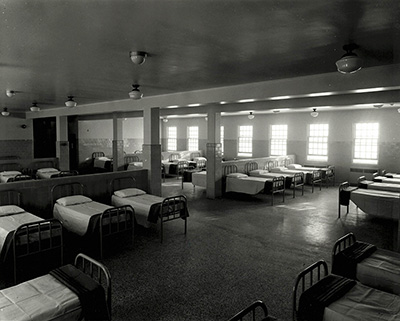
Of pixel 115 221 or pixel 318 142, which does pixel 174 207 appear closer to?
pixel 115 221

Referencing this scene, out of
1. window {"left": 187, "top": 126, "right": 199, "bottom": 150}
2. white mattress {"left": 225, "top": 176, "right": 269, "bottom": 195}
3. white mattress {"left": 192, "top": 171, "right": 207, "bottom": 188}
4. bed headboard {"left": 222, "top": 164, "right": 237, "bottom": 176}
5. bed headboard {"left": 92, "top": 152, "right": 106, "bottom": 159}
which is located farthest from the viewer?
window {"left": 187, "top": 126, "right": 199, "bottom": 150}

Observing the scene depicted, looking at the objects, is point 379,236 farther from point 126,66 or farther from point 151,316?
point 126,66

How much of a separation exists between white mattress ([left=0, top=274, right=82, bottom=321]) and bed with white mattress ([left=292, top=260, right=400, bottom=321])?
211 centimetres

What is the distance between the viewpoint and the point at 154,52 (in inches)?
184

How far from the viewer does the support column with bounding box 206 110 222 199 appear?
10211 millimetres

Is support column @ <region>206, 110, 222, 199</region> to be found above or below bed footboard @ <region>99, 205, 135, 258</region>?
above

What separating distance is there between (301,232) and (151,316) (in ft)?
14.3

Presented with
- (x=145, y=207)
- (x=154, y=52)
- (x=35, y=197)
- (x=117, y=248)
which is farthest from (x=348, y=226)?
(x=35, y=197)

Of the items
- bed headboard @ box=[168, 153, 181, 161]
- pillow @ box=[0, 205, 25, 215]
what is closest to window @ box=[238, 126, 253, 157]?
bed headboard @ box=[168, 153, 181, 161]

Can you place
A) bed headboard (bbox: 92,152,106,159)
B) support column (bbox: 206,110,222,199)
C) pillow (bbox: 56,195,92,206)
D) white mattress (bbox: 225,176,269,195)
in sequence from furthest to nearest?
1. bed headboard (bbox: 92,152,106,159)
2. support column (bbox: 206,110,222,199)
3. white mattress (bbox: 225,176,269,195)
4. pillow (bbox: 56,195,92,206)

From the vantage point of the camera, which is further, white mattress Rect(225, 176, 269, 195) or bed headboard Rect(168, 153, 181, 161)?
bed headboard Rect(168, 153, 181, 161)

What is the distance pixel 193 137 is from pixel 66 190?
39.8 ft

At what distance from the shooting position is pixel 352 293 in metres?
3.08

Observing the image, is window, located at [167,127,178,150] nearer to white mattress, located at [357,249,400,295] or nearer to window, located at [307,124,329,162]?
window, located at [307,124,329,162]
